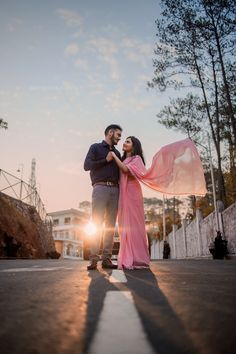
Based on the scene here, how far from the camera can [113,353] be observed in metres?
1.06

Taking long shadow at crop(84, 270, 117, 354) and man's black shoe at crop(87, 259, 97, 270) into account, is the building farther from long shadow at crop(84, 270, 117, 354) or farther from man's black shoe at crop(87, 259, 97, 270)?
long shadow at crop(84, 270, 117, 354)

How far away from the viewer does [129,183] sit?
5.94 metres

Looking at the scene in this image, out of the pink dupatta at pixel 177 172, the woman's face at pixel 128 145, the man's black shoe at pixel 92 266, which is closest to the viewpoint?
the man's black shoe at pixel 92 266

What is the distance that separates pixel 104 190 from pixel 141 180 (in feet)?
2.24

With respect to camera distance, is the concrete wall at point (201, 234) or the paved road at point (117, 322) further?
the concrete wall at point (201, 234)

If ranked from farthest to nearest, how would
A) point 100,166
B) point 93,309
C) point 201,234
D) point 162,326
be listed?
1. point 201,234
2. point 100,166
3. point 93,309
4. point 162,326

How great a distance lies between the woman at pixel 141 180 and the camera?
5551 mm

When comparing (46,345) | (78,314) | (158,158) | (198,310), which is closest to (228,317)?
(198,310)

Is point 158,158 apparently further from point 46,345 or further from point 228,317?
point 46,345

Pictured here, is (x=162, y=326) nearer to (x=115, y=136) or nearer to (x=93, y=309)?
(x=93, y=309)

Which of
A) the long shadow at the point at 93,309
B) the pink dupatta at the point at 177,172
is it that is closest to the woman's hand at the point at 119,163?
the pink dupatta at the point at 177,172

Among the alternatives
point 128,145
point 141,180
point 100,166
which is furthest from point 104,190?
point 128,145

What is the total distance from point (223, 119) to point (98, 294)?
939 inches

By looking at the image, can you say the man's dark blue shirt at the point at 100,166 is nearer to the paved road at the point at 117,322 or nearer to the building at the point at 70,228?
the paved road at the point at 117,322
